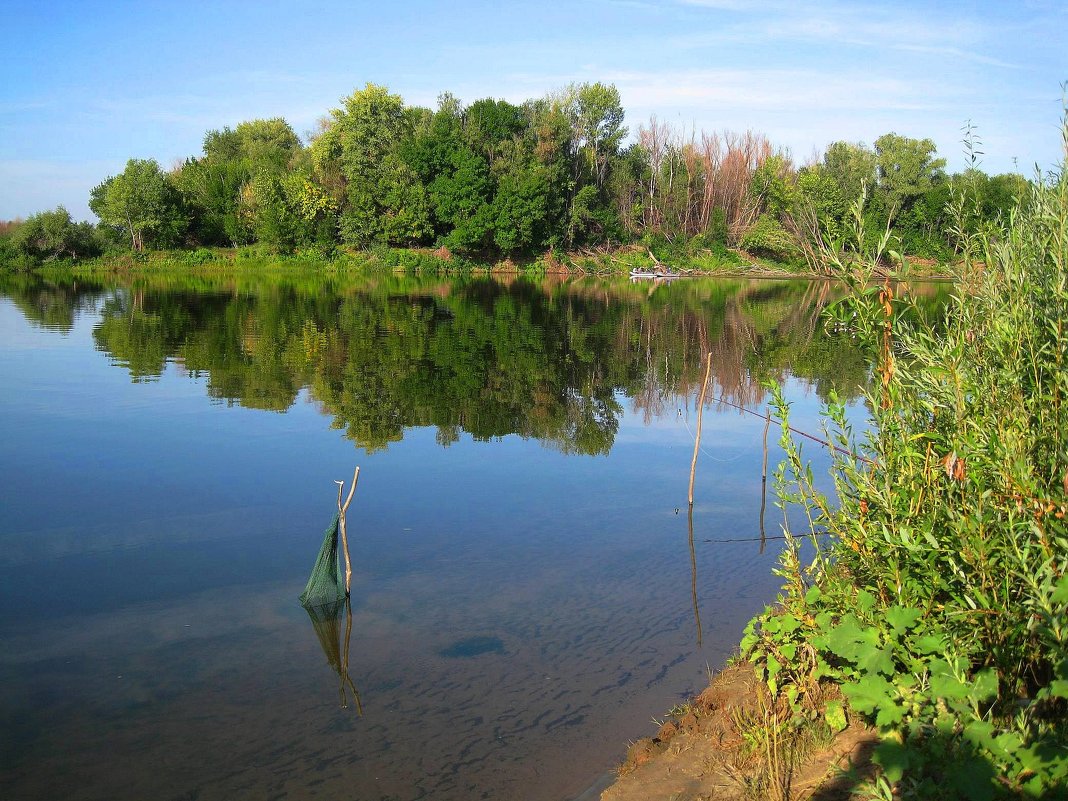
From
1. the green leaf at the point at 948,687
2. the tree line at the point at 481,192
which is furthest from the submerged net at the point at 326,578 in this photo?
the tree line at the point at 481,192

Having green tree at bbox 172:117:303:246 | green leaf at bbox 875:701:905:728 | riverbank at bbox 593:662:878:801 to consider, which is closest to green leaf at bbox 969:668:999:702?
green leaf at bbox 875:701:905:728

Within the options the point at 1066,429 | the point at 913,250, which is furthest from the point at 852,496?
the point at 913,250

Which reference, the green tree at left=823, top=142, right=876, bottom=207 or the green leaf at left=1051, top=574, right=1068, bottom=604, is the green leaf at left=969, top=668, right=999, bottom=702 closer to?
the green leaf at left=1051, top=574, right=1068, bottom=604

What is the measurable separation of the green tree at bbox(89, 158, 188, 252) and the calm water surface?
157ft

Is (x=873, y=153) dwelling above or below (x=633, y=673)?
above

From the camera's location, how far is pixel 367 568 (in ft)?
36.6

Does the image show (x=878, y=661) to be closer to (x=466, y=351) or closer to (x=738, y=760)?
(x=738, y=760)

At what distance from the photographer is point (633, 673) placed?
845cm

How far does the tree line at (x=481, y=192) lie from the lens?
70.6 meters

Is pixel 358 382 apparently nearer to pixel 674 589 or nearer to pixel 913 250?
pixel 674 589

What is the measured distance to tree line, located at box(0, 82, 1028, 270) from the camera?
70.6 m

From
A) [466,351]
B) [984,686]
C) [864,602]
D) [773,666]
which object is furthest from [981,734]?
[466,351]

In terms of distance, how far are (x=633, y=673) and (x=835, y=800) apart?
3377 mm

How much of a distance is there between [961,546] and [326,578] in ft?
21.7
